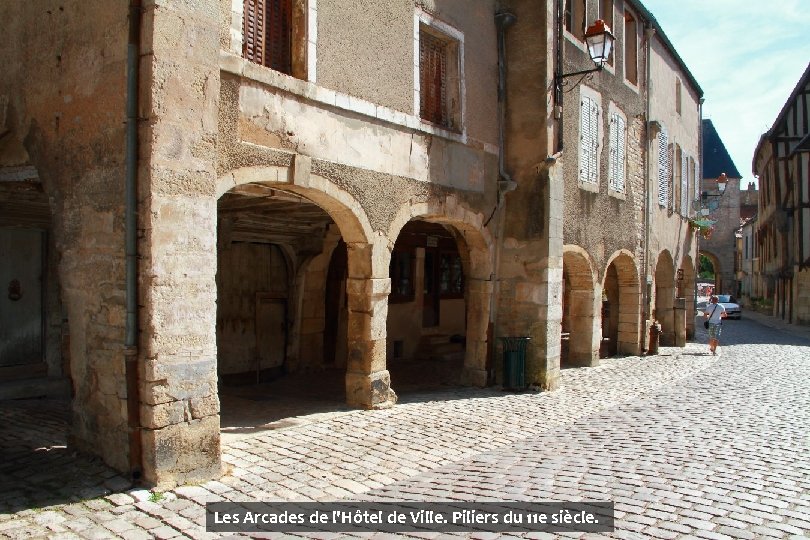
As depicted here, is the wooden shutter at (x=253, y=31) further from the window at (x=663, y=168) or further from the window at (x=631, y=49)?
the window at (x=663, y=168)

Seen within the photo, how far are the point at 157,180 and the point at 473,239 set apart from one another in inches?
224

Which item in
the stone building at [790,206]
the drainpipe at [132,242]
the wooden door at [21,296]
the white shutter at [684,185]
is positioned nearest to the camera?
the drainpipe at [132,242]

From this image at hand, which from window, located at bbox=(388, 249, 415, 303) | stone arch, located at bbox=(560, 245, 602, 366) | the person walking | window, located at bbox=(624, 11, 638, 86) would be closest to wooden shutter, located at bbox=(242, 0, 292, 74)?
window, located at bbox=(388, 249, 415, 303)

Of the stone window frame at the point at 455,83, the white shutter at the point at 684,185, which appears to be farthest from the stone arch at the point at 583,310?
the white shutter at the point at 684,185

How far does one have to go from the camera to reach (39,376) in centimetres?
828

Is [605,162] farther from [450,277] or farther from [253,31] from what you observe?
[253,31]

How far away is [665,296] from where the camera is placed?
57.2ft

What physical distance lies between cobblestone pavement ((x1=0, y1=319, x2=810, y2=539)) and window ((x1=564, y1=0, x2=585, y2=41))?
6.77 meters

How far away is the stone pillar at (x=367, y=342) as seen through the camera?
7590 millimetres

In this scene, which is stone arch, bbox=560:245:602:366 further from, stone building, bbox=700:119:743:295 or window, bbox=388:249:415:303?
stone building, bbox=700:119:743:295

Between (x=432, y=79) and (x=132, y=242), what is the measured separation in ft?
17.4

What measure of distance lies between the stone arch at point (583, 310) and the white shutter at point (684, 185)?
7.51 metres

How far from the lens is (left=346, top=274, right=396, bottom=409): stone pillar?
759cm

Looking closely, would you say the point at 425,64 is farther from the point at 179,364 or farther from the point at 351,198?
the point at 179,364
